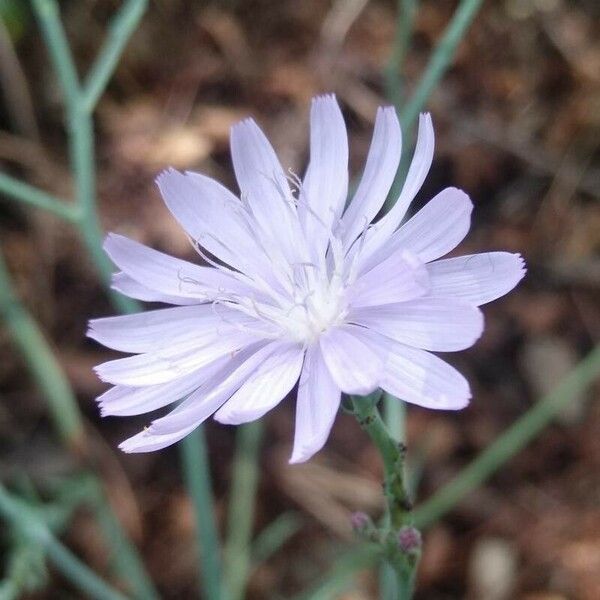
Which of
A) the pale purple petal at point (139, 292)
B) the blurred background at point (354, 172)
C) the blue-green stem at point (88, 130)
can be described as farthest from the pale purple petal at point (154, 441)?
the blurred background at point (354, 172)

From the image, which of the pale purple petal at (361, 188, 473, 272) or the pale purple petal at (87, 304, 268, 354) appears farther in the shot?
the pale purple petal at (87, 304, 268, 354)

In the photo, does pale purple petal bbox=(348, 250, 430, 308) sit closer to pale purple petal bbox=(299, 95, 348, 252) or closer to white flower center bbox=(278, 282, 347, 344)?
white flower center bbox=(278, 282, 347, 344)

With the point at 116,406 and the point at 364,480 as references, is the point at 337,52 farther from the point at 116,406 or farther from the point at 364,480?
the point at 116,406

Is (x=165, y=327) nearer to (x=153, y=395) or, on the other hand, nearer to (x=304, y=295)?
(x=153, y=395)

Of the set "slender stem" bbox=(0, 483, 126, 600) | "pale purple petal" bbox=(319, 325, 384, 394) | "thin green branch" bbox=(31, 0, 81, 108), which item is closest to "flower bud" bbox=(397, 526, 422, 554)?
"pale purple petal" bbox=(319, 325, 384, 394)

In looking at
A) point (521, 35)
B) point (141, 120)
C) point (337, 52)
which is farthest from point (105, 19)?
point (521, 35)
